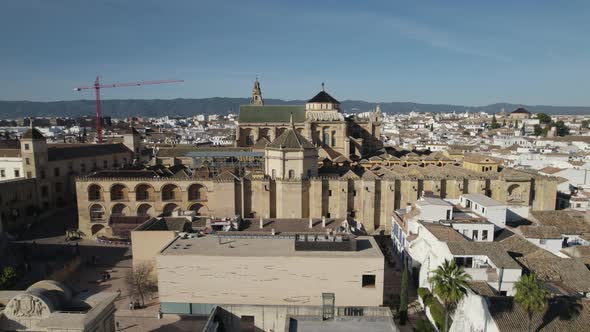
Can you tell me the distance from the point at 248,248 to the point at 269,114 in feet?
133

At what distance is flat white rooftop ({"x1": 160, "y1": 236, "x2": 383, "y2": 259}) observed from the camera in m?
26.2

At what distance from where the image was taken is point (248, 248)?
27547 millimetres

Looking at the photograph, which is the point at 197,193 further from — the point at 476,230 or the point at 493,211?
the point at 493,211

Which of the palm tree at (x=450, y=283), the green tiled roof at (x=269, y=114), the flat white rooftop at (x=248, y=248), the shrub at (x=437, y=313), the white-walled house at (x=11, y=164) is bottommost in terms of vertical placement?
the shrub at (x=437, y=313)

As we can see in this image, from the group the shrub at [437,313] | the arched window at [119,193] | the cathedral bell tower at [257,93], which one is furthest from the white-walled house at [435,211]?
the cathedral bell tower at [257,93]

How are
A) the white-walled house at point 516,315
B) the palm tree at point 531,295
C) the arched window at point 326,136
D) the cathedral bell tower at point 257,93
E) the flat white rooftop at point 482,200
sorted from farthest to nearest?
the cathedral bell tower at point 257,93 → the arched window at point 326,136 → the flat white rooftop at point 482,200 → the white-walled house at point 516,315 → the palm tree at point 531,295

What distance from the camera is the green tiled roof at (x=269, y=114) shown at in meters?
64.7

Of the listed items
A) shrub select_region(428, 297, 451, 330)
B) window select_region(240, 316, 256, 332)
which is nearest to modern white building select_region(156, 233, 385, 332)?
window select_region(240, 316, 256, 332)

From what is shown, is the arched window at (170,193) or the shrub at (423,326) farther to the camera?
the arched window at (170,193)

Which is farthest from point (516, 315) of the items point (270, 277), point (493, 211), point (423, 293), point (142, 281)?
point (142, 281)

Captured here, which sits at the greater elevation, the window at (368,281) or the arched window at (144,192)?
the arched window at (144,192)

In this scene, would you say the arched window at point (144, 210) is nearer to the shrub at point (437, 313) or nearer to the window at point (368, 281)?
the window at point (368, 281)

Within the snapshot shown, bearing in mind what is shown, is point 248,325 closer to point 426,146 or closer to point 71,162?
point 71,162

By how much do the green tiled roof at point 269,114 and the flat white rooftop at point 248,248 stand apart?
3707 centimetres
